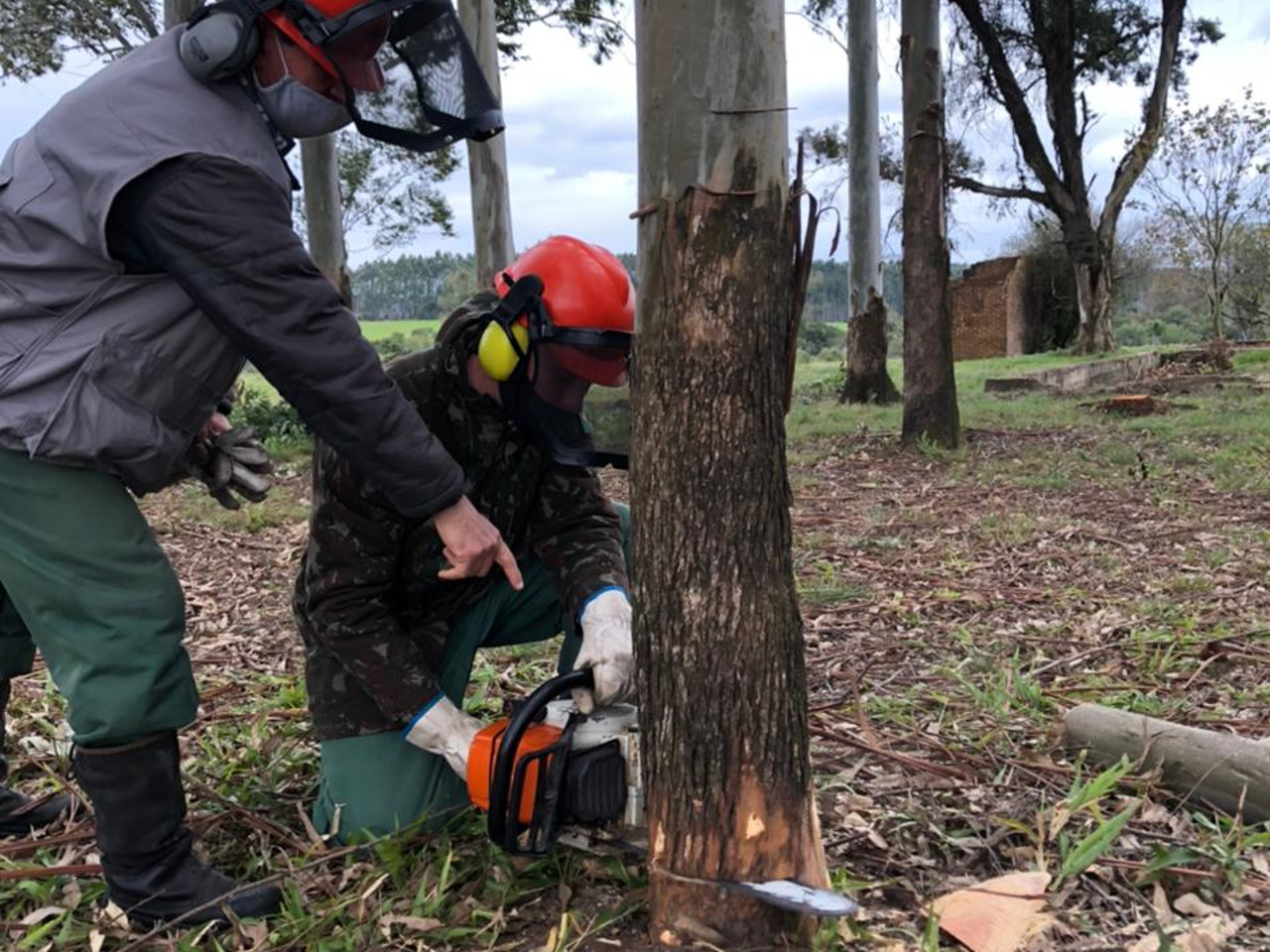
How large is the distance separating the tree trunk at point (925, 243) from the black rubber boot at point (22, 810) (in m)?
6.58

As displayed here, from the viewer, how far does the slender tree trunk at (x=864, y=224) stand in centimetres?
1191

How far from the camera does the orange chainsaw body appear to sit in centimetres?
198

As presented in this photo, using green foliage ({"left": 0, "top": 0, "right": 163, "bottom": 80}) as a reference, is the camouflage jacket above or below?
below

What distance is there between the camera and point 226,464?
2350 millimetres

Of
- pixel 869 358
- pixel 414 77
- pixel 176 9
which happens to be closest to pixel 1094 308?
pixel 869 358

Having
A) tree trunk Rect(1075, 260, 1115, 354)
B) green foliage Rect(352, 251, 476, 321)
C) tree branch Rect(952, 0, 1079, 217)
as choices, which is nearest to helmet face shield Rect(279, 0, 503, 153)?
tree branch Rect(952, 0, 1079, 217)

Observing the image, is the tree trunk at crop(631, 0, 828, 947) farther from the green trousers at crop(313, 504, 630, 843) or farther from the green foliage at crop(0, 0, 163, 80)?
the green foliage at crop(0, 0, 163, 80)

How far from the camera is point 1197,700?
2867 mm

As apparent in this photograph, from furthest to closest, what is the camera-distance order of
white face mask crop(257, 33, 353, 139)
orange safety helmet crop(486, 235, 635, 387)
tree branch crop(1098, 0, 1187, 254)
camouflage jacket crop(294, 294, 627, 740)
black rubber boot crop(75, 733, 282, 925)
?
tree branch crop(1098, 0, 1187, 254) → camouflage jacket crop(294, 294, 627, 740) → orange safety helmet crop(486, 235, 635, 387) → black rubber boot crop(75, 733, 282, 925) → white face mask crop(257, 33, 353, 139)

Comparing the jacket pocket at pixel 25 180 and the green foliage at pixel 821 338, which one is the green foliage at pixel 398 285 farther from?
the jacket pocket at pixel 25 180

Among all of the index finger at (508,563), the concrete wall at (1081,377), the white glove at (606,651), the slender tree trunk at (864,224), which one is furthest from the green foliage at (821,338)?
the index finger at (508,563)

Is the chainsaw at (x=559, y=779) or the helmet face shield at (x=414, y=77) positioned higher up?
the helmet face shield at (x=414, y=77)

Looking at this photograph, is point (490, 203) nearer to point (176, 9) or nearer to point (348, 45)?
point (176, 9)

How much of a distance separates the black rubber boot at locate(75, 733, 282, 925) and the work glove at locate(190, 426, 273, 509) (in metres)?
0.57
